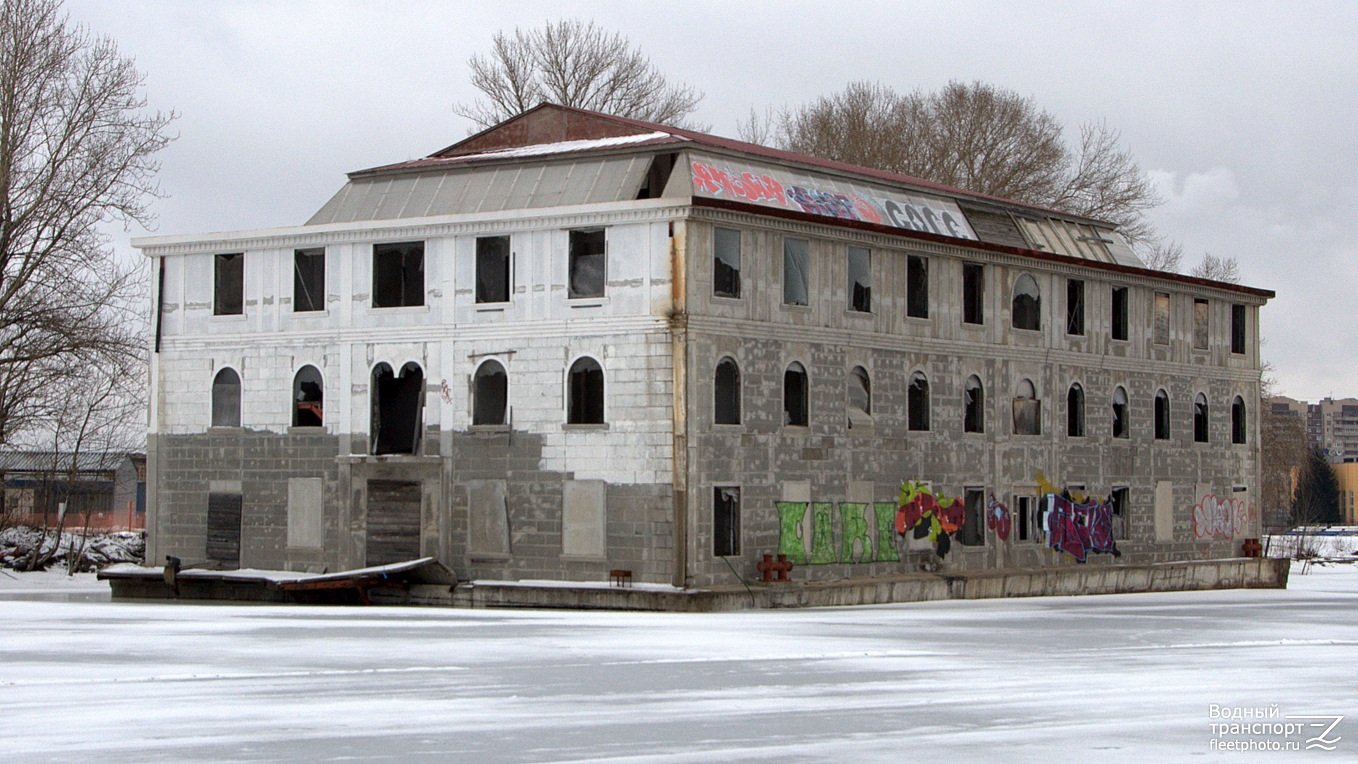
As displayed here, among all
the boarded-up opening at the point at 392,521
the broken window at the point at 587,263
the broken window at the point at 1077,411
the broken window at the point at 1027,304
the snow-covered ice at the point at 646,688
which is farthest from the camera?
the broken window at the point at 1077,411

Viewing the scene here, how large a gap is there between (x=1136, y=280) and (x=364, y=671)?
117ft

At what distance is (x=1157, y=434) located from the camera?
51500 mm

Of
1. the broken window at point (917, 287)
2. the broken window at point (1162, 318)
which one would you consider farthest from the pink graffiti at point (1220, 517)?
the broken window at point (917, 287)

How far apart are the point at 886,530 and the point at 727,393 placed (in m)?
6.31

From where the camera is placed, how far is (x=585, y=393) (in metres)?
38.6

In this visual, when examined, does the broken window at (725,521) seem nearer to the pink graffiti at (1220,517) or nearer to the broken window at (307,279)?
the broken window at (307,279)

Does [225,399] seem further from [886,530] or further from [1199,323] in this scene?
[1199,323]

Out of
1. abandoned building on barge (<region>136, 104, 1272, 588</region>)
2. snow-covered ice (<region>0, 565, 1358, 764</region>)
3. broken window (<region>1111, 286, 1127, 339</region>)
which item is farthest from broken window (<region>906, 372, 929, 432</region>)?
snow-covered ice (<region>0, 565, 1358, 764</region>)

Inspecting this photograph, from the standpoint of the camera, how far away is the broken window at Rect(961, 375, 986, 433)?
45062 mm

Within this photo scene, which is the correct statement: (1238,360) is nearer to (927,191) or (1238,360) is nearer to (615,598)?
(927,191)

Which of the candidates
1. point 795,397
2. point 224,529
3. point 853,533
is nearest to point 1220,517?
point 853,533

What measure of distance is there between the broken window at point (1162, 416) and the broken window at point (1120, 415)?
177 cm

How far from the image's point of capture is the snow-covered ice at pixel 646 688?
46.4 feet

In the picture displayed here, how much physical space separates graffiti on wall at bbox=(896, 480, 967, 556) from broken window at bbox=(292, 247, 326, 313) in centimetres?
1462
